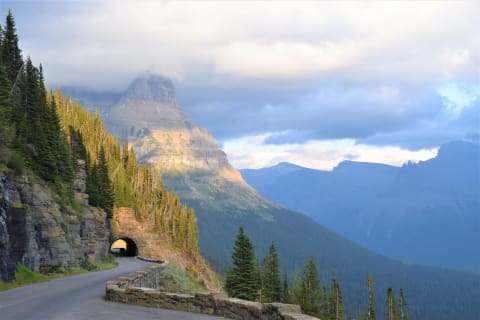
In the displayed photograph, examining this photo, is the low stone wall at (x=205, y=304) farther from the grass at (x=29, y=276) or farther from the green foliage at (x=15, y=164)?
the green foliage at (x=15, y=164)

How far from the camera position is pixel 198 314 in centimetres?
1914

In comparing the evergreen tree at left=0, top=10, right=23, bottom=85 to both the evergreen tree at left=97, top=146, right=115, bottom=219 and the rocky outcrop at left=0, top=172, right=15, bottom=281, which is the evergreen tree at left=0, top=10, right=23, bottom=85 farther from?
the rocky outcrop at left=0, top=172, right=15, bottom=281

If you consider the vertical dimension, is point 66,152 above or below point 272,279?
above

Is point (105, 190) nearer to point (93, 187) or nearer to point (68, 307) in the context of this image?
point (93, 187)

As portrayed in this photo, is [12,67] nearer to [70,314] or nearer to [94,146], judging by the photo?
[94,146]

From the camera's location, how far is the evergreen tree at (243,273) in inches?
2751

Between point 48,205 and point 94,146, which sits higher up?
point 94,146

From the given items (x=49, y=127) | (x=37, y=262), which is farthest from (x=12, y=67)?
(x=37, y=262)

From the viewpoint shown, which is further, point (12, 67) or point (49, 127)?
point (12, 67)

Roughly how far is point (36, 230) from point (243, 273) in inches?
1411

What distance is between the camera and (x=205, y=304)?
19.3 metres

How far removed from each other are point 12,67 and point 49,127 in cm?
1293

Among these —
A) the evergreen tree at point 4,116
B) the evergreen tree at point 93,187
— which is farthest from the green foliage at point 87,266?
the evergreen tree at point 93,187

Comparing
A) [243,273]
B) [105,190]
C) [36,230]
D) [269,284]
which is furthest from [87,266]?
[105,190]
